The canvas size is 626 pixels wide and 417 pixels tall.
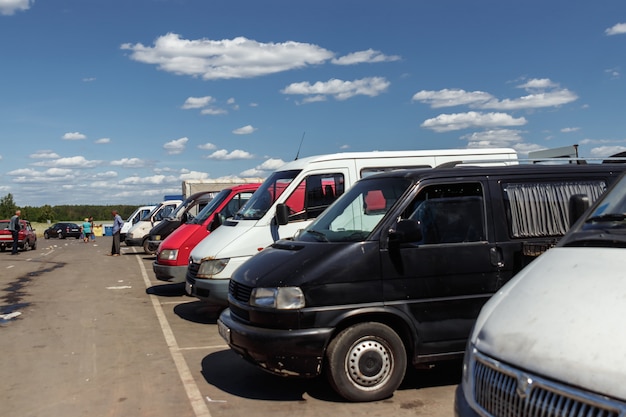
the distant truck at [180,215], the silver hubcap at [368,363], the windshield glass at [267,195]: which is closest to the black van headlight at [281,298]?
the silver hubcap at [368,363]

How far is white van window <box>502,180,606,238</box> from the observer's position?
595cm

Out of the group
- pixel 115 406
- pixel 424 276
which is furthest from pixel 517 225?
pixel 115 406

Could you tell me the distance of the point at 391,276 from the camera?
17.9 feet

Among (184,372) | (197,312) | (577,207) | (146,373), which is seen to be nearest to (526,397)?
(577,207)

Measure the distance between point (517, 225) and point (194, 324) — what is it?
18.4ft

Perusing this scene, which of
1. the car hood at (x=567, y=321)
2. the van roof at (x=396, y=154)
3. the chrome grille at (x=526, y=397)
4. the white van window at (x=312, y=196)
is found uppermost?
the van roof at (x=396, y=154)

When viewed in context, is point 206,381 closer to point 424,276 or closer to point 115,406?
point 115,406

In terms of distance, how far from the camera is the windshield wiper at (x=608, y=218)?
350cm

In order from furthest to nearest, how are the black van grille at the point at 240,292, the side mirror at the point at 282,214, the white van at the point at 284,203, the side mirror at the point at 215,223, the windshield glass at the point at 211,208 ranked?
the windshield glass at the point at 211,208
the side mirror at the point at 215,223
the white van at the point at 284,203
the side mirror at the point at 282,214
the black van grille at the point at 240,292

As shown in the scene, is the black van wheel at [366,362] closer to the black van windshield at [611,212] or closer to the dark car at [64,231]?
the black van windshield at [611,212]

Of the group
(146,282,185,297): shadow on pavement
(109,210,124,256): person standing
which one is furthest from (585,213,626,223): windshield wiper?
(109,210,124,256): person standing

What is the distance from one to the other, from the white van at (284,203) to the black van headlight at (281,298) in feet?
11.5

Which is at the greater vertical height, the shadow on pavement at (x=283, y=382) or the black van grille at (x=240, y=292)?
the black van grille at (x=240, y=292)

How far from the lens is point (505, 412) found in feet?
8.96
